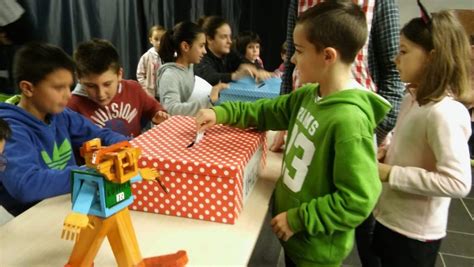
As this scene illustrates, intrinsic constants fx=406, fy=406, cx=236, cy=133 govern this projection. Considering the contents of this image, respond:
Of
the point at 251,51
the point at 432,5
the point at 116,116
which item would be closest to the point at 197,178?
the point at 116,116

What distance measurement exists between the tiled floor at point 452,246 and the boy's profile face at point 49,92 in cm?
Result: 90

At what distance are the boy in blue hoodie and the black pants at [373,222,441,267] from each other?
930mm

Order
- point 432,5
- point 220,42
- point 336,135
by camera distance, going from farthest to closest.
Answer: point 432,5
point 220,42
point 336,135

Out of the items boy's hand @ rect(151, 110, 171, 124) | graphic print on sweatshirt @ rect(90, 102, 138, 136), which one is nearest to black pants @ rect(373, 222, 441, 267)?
boy's hand @ rect(151, 110, 171, 124)

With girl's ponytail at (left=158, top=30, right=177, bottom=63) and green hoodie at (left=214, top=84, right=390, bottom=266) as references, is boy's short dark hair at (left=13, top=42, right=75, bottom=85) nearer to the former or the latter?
green hoodie at (left=214, top=84, right=390, bottom=266)

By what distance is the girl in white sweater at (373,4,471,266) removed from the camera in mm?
1046

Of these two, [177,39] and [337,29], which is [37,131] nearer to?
[337,29]

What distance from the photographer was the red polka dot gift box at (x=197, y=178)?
95cm

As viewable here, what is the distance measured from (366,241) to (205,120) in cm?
82

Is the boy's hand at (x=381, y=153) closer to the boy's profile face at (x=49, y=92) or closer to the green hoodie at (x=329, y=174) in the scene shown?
the green hoodie at (x=329, y=174)

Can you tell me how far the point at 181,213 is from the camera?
1007 mm

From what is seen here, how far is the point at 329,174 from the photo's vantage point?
0.92 metres

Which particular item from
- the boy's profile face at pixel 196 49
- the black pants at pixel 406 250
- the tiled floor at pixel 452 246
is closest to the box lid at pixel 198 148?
the black pants at pixel 406 250

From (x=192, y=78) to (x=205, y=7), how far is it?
295 centimetres
